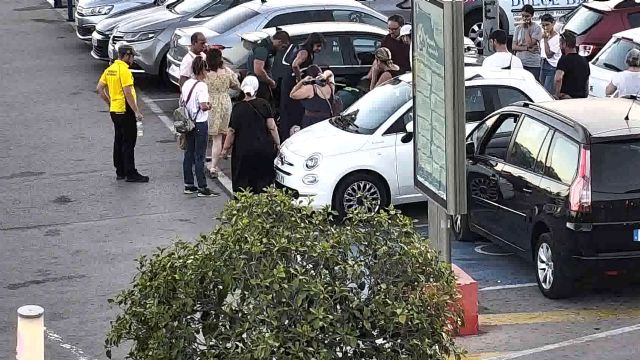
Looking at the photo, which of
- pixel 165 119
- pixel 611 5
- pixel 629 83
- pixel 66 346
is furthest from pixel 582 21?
pixel 66 346

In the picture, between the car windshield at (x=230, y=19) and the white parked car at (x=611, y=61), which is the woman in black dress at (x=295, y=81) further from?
the car windshield at (x=230, y=19)

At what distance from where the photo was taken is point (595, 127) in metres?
10.9

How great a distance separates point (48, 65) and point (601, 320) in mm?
15511

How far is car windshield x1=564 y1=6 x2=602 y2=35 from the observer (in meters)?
20.2

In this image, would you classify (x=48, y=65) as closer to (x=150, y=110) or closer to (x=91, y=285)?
(x=150, y=110)

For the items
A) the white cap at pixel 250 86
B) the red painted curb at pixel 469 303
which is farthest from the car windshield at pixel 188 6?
the red painted curb at pixel 469 303

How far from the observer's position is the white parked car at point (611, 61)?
17.0m

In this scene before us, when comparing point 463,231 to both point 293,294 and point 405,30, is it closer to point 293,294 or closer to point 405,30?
point 405,30

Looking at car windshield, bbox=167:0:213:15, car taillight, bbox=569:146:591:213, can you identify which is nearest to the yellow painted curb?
car taillight, bbox=569:146:591:213

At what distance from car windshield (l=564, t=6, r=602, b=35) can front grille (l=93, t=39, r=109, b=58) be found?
7896 millimetres

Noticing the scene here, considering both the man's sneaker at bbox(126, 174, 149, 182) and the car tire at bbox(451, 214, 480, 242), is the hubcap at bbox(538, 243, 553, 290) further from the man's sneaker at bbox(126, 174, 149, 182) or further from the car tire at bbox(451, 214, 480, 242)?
the man's sneaker at bbox(126, 174, 149, 182)

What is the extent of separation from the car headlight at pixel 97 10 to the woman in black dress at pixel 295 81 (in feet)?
29.6

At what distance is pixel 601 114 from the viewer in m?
11.3

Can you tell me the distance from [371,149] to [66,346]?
14.9 feet
